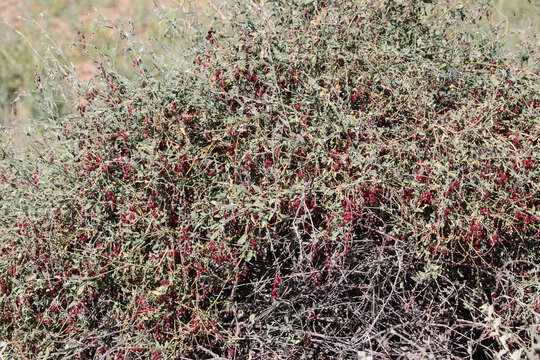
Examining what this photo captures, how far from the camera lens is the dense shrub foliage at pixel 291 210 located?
7.41 feet

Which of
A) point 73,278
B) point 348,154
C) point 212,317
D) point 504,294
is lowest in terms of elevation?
point 504,294

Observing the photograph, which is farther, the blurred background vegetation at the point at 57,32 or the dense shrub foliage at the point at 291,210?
the blurred background vegetation at the point at 57,32

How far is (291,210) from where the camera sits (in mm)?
2301

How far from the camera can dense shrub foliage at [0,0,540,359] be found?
2.26m

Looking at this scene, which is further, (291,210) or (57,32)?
(57,32)

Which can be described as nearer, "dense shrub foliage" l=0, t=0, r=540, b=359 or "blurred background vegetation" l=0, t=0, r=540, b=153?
"dense shrub foliage" l=0, t=0, r=540, b=359

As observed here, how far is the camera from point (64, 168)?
2.53 meters

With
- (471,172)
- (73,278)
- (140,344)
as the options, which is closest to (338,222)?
(471,172)

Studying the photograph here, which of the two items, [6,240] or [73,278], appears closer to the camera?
[73,278]

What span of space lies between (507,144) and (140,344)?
1.78m

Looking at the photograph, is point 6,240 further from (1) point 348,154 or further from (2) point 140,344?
(1) point 348,154

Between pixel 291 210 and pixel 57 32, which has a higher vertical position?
pixel 57 32

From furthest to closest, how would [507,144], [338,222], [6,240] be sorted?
1. [6,240]
2. [507,144]
3. [338,222]

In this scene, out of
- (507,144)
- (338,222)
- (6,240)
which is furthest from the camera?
(6,240)
